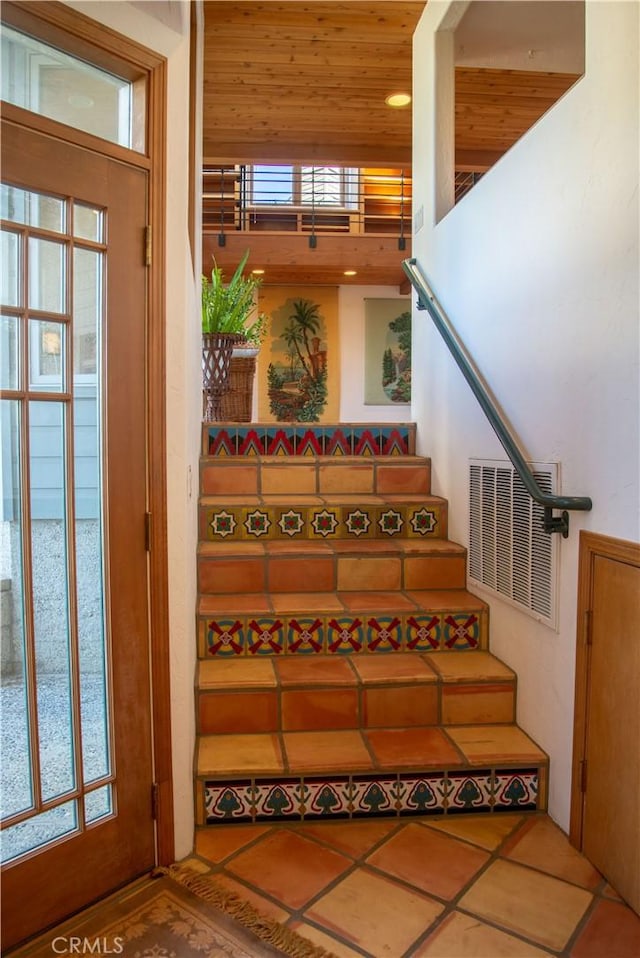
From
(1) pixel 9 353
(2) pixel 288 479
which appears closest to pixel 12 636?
(1) pixel 9 353

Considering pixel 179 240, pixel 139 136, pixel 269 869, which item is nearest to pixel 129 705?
pixel 269 869

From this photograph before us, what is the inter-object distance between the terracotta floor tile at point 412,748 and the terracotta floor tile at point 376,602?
1.49 ft

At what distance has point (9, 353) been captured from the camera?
1457 mm

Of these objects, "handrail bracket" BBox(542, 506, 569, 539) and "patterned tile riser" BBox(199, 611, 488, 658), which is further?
"patterned tile riser" BBox(199, 611, 488, 658)

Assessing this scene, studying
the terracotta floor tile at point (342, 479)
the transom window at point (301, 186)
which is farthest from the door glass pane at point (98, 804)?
the transom window at point (301, 186)

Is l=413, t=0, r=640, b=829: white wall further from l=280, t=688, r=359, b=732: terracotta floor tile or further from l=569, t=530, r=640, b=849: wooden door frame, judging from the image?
l=280, t=688, r=359, b=732: terracotta floor tile

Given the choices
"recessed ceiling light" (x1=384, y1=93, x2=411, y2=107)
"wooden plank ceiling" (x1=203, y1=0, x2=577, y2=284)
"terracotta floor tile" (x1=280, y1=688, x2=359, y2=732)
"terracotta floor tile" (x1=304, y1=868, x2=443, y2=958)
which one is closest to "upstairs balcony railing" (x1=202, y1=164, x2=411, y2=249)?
"wooden plank ceiling" (x1=203, y1=0, x2=577, y2=284)

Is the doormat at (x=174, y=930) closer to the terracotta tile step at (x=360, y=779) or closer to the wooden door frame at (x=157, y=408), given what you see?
the wooden door frame at (x=157, y=408)

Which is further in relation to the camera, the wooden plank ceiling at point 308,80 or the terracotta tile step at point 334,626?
the wooden plank ceiling at point 308,80

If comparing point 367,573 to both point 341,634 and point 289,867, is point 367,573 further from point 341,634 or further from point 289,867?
point 289,867

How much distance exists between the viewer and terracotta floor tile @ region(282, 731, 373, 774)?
1.99 m

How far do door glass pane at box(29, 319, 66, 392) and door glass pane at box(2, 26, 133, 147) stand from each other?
0.50 metres

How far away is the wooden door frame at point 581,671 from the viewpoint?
1829 mm

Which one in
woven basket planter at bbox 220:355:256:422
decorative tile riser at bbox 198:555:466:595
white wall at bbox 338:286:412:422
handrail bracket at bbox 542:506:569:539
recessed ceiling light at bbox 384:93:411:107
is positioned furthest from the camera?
white wall at bbox 338:286:412:422
